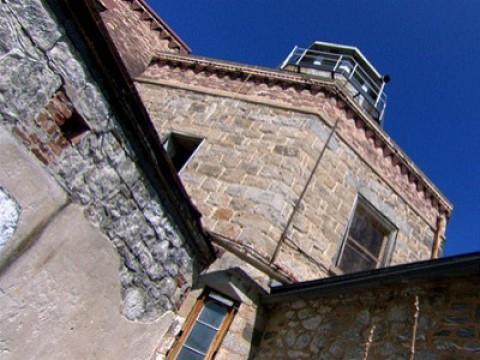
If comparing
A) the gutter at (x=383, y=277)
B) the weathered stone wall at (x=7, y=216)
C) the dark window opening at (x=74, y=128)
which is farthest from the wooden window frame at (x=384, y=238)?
the weathered stone wall at (x=7, y=216)

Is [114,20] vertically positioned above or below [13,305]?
above

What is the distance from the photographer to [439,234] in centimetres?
758

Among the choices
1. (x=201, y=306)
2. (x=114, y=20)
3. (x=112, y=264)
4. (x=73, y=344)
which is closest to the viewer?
(x=73, y=344)

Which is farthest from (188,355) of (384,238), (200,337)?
(384,238)

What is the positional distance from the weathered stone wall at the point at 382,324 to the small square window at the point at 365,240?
5.55ft

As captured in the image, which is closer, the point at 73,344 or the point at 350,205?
the point at 73,344

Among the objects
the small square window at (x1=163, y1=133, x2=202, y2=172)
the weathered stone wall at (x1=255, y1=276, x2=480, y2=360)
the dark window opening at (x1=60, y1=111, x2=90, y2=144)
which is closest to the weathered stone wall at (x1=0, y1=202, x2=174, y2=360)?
the dark window opening at (x1=60, y1=111, x2=90, y2=144)

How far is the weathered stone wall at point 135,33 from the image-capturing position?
7.54 metres

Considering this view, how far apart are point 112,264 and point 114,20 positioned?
18.3ft

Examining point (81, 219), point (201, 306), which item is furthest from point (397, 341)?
point (81, 219)

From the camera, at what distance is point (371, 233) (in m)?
6.68

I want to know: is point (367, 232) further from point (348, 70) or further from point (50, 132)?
point (348, 70)

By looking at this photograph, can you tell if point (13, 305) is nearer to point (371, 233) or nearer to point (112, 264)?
point (112, 264)

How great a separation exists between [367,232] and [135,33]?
5.51 m
